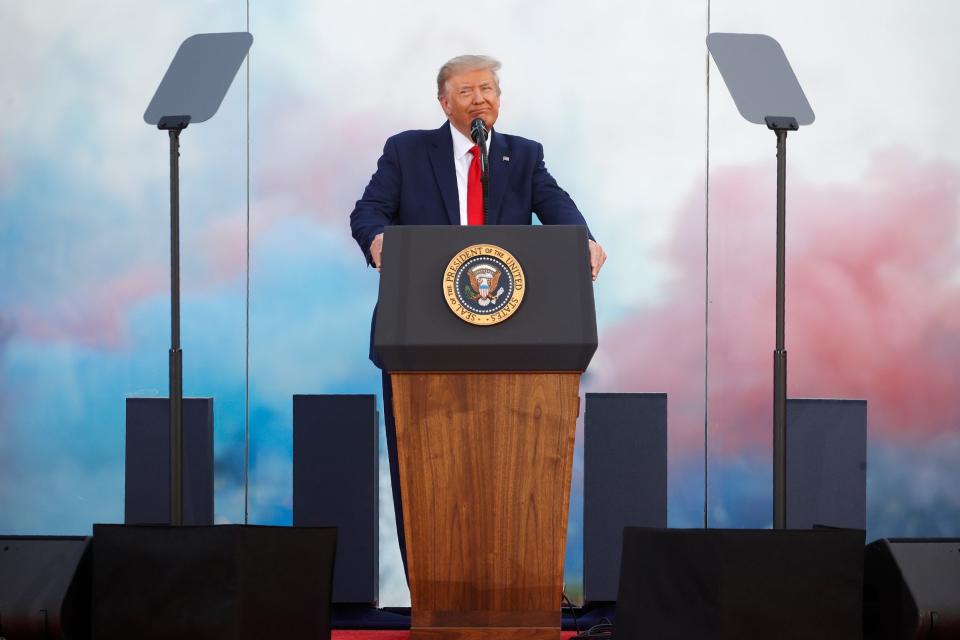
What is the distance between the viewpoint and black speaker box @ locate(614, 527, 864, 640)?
2082 mm

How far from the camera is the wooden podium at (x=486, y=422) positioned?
7.36 feet

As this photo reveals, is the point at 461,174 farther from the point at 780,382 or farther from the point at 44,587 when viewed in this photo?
the point at 44,587

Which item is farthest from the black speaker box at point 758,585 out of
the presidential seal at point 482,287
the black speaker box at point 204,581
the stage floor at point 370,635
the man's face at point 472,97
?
the man's face at point 472,97

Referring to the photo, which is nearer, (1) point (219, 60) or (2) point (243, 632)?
(2) point (243, 632)

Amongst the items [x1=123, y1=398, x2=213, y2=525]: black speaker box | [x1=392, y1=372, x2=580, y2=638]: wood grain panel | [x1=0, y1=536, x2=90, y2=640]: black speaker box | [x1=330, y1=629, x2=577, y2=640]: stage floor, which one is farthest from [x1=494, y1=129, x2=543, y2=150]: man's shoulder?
[x1=0, y1=536, x2=90, y2=640]: black speaker box

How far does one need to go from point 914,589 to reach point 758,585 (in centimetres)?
37

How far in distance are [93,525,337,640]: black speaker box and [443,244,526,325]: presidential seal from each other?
21.1 inches

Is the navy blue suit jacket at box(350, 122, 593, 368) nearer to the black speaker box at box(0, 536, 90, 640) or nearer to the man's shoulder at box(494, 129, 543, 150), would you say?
the man's shoulder at box(494, 129, 543, 150)

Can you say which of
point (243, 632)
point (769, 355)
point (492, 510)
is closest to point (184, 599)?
point (243, 632)

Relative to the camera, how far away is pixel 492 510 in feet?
7.54

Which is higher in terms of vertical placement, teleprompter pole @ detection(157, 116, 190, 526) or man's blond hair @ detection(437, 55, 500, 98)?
man's blond hair @ detection(437, 55, 500, 98)

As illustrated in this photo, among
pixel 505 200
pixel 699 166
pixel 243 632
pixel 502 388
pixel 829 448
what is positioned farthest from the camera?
pixel 699 166

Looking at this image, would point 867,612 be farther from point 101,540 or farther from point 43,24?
point 43,24

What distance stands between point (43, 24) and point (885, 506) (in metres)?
3.51
